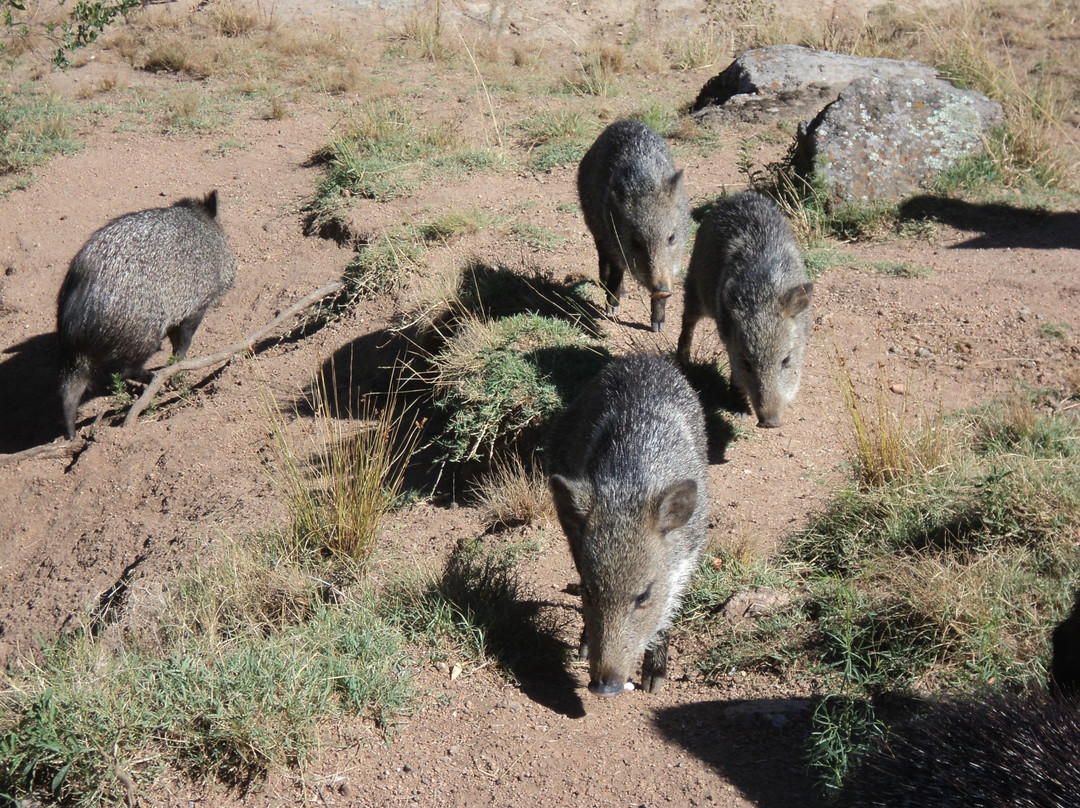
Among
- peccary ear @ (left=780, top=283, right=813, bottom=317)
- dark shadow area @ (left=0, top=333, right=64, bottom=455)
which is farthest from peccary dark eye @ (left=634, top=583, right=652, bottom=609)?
dark shadow area @ (left=0, top=333, right=64, bottom=455)

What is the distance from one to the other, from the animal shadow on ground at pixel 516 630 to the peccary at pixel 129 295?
13.1ft

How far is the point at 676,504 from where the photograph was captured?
3129 mm

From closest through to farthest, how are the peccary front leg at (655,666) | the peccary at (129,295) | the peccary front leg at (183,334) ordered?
the peccary front leg at (655,666)
the peccary at (129,295)
the peccary front leg at (183,334)

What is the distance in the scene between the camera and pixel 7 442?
7551 mm

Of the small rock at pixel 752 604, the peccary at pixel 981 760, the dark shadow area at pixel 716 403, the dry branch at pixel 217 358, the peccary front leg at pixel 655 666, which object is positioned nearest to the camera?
the peccary at pixel 981 760

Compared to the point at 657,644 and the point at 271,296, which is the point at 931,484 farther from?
the point at 271,296

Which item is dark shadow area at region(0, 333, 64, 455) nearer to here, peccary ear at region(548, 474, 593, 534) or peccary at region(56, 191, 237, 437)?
peccary at region(56, 191, 237, 437)

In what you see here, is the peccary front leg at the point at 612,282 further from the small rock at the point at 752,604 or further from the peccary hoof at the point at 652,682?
the peccary hoof at the point at 652,682

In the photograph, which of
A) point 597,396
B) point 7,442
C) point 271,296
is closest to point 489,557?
point 597,396

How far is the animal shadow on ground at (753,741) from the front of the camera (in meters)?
2.92

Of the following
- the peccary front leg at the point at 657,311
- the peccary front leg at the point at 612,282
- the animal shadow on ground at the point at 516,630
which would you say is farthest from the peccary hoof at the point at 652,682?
the peccary front leg at the point at 612,282

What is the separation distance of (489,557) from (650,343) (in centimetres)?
241

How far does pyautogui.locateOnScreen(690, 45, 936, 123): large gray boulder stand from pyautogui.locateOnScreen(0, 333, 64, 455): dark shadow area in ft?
23.5

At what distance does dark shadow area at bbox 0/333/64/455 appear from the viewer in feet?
24.8
